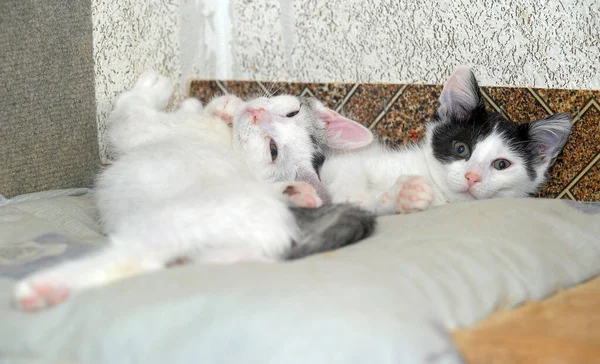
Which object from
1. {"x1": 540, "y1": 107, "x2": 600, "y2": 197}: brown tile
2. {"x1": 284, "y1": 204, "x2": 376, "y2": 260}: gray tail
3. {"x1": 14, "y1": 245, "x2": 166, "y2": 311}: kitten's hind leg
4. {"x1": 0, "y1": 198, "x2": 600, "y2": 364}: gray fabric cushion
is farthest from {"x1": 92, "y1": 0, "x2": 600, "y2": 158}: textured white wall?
{"x1": 14, "y1": 245, "x2": 166, "y2": 311}: kitten's hind leg

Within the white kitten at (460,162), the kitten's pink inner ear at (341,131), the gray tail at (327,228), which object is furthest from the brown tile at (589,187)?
the gray tail at (327,228)

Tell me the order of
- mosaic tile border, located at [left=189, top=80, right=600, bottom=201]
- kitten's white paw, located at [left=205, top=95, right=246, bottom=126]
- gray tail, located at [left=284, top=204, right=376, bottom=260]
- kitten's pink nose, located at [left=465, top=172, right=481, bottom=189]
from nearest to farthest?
gray tail, located at [left=284, top=204, right=376, bottom=260] → kitten's pink nose, located at [left=465, top=172, right=481, bottom=189] → mosaic tile border, located at [left=189, top=80, right=600, bottom=201] → kitten's white paw, located at [left=205, top=95, right=246, bottom=126]

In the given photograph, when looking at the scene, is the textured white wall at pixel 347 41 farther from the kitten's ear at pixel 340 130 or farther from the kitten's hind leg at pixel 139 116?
the kitten's ear at pixel 340 130

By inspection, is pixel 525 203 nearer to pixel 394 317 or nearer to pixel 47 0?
pixel 394 317

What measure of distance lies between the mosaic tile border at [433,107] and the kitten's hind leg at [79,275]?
3.99 feet

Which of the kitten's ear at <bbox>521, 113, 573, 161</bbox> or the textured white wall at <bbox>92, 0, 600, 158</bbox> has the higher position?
the textured white wall at <bbox>92, 0, 600, 158</bbox>

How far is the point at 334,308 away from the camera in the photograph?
106 centimetres

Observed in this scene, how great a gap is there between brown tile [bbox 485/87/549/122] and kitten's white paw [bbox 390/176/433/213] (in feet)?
1.69

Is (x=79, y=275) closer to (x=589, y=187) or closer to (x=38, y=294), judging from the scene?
(x=38, y=294)

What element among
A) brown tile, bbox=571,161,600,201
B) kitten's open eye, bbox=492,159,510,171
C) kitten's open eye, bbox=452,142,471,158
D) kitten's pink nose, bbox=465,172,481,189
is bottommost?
brown tile, bbox=571,161,600,201

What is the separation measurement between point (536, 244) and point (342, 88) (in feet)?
3.82

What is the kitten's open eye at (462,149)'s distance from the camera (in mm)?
2062

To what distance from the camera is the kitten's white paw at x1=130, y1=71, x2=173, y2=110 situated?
227 cm

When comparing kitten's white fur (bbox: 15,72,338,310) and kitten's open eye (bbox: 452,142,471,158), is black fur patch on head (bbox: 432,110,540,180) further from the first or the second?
kitten's white fur (bbox: 15,72,338,310)
